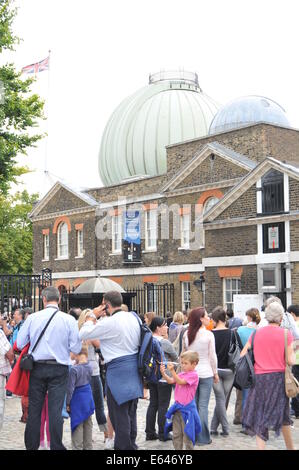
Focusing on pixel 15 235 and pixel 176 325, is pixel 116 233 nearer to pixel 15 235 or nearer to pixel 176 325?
pixel 15 235

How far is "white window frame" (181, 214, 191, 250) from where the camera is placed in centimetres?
2800

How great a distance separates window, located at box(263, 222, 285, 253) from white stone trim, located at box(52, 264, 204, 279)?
6228mm

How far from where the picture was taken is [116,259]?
32.3 m

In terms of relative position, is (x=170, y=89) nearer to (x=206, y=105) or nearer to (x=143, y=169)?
(x=206, y=105)

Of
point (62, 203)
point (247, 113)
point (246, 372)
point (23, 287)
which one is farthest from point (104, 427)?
point (62, 203)

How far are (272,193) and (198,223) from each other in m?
6.45

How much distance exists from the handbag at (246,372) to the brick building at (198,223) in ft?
40.1

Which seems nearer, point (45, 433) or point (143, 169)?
point (45, 433)

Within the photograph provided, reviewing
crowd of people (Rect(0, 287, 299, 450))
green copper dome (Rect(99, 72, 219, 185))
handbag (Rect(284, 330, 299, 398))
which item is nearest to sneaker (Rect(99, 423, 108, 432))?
crowd of people (Rect(0, 287, 299, 450))

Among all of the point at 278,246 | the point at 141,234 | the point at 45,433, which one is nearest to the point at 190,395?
the point at 45,433

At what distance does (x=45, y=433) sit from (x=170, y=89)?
→ 101ft

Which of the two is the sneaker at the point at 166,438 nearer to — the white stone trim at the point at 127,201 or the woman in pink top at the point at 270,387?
the woman in pink top at the point at 270,387

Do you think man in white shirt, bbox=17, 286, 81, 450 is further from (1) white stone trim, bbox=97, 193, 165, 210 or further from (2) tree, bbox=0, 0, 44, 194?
(1) white stone trim, bbox=97, 193, 165, 210

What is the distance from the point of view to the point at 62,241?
1420 inches
